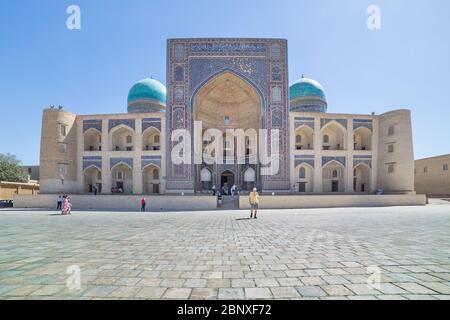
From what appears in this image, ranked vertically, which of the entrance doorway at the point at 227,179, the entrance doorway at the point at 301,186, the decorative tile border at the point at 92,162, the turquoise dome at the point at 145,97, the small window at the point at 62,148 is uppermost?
the turquoise dome at the point at 145,97

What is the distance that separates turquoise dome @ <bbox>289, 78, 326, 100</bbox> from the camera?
25.6 metres

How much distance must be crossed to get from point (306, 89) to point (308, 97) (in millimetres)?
923

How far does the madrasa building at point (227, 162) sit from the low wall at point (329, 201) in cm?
406

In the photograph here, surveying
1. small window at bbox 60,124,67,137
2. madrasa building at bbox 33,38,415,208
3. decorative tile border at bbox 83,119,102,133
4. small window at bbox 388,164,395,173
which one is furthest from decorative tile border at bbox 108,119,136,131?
small window at bbox 388,164,395,173

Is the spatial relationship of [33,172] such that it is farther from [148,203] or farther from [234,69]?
[234,69]

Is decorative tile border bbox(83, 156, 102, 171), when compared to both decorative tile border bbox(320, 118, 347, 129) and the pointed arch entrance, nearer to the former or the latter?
the pointed arch entrance

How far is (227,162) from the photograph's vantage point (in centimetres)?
2280

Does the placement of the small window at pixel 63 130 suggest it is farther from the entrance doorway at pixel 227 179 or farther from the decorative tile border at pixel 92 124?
the entrance doorway at pixel 227 179

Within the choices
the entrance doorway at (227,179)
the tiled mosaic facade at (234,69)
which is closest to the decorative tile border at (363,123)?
the tiled mosaic facade at (234,69)

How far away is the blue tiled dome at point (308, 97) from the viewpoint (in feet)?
83.5

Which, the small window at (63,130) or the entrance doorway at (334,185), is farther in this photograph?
the entrance doorway at (334,185)

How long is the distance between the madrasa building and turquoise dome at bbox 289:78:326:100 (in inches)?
203

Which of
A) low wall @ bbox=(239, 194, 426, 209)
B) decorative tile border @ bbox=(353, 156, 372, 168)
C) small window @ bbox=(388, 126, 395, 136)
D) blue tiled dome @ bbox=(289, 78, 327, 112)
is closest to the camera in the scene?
low wall @ bbox=(239, 194, 426, 209)
